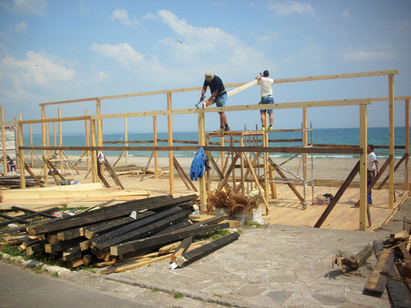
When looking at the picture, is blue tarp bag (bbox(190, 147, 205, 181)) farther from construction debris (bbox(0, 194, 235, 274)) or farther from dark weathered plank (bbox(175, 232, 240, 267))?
dark weathered plank (bbox(175, 232, 240, 267))

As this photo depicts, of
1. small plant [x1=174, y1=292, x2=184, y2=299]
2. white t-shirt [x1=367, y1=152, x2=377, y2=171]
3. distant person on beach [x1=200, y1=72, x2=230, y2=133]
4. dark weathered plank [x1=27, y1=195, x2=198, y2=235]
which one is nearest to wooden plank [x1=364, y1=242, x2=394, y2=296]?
small plant [x1=174, y1=292, x2=184, y2=299]

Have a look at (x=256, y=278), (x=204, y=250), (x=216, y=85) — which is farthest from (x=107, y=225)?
(x=216, y=85)

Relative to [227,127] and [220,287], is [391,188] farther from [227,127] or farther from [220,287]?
[220,287]

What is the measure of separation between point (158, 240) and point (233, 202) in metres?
2.31

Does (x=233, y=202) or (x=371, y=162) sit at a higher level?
(x=371, y=162)

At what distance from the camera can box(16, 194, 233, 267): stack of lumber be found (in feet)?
17.7

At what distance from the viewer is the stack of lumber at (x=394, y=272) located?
3887 mm

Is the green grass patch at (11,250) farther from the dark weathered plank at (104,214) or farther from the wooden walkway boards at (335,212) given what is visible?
the wooden walkway boards at (335,212)

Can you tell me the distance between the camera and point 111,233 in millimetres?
5660

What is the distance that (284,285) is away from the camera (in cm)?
452

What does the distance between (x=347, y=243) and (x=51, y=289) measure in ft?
14.7

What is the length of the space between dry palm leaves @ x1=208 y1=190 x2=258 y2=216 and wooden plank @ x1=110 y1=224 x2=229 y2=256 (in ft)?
2.57

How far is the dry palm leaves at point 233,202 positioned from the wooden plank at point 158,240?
78cm

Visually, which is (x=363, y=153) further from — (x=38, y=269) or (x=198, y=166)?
(x=38, y=269)
